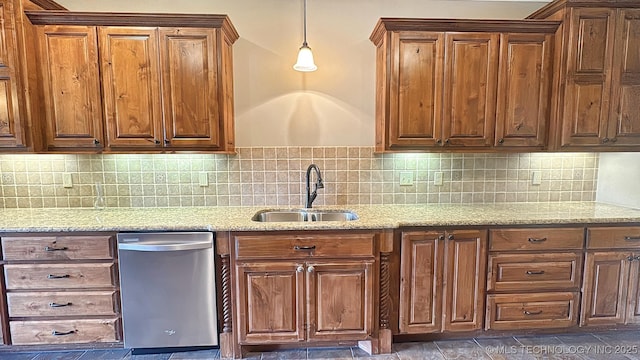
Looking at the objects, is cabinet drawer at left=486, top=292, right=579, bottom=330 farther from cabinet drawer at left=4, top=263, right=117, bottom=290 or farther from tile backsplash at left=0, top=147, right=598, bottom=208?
cabinet drawer at left=4, top=263, right=117, bottom=290

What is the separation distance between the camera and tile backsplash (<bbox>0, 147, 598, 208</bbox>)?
2.40m

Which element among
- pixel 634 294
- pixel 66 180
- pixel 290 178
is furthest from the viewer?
pixel 290 178

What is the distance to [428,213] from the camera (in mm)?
2209

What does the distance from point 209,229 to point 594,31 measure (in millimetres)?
2997

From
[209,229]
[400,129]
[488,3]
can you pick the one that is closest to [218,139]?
[209,229]

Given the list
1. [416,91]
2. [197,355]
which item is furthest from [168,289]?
[416,91]

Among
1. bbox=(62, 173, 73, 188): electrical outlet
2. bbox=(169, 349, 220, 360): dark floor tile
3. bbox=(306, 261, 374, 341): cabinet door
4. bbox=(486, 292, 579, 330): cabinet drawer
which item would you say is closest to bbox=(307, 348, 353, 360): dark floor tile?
bbox=(306, 261, 374, 341): cabinet door

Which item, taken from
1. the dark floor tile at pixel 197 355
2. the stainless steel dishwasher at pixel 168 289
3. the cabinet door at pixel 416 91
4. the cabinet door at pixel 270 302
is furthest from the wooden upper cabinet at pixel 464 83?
the dark floor tile at pixel 197 355

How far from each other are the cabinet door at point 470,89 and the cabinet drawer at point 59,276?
252 centimetres

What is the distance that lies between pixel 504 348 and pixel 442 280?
2.20 feet

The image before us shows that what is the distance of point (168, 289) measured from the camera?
1912mm

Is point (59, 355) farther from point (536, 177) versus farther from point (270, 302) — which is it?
point (536, 177)

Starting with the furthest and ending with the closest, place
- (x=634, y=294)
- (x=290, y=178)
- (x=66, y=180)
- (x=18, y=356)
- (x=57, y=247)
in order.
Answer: (x=290, y=178) → (x=66, y=180) → (x=634, y=294) → (x=18, y=356) → (x=57, y=247)

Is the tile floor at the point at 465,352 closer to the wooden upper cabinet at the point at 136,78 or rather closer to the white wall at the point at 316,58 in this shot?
the wooden upper cabinet at the point at 136,78
